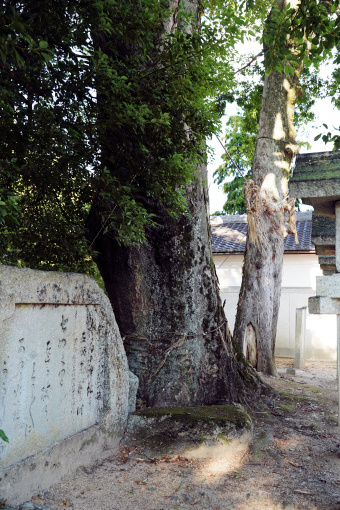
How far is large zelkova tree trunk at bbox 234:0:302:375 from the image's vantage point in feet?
30.2

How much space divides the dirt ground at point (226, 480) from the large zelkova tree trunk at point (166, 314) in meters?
0.85

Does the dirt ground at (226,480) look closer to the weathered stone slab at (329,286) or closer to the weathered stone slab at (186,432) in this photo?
the weathered stone slab at (186,432)

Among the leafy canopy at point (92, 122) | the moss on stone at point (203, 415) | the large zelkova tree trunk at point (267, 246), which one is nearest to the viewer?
the leafy canopy at point (92, 122)

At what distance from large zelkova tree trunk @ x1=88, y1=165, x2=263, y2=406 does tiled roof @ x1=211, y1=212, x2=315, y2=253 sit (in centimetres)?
1077

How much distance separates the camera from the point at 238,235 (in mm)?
17781

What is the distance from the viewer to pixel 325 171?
5.35 meters

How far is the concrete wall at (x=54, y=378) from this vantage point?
10.6 feet

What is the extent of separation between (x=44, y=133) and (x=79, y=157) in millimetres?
412

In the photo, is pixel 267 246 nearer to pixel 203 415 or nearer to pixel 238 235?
pixel 203 415

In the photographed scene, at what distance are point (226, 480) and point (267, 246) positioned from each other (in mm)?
5691

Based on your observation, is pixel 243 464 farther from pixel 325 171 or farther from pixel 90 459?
pixel 325 171

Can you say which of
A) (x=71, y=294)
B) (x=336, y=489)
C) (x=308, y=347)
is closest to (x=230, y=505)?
(x=336, y=489)

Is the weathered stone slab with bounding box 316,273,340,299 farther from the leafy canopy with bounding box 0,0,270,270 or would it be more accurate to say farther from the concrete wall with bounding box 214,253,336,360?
the concrete wall with bounding box 214,253,336,360

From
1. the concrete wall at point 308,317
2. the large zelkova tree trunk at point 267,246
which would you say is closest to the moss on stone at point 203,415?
the large zelkova tree trunk at point 267,246
